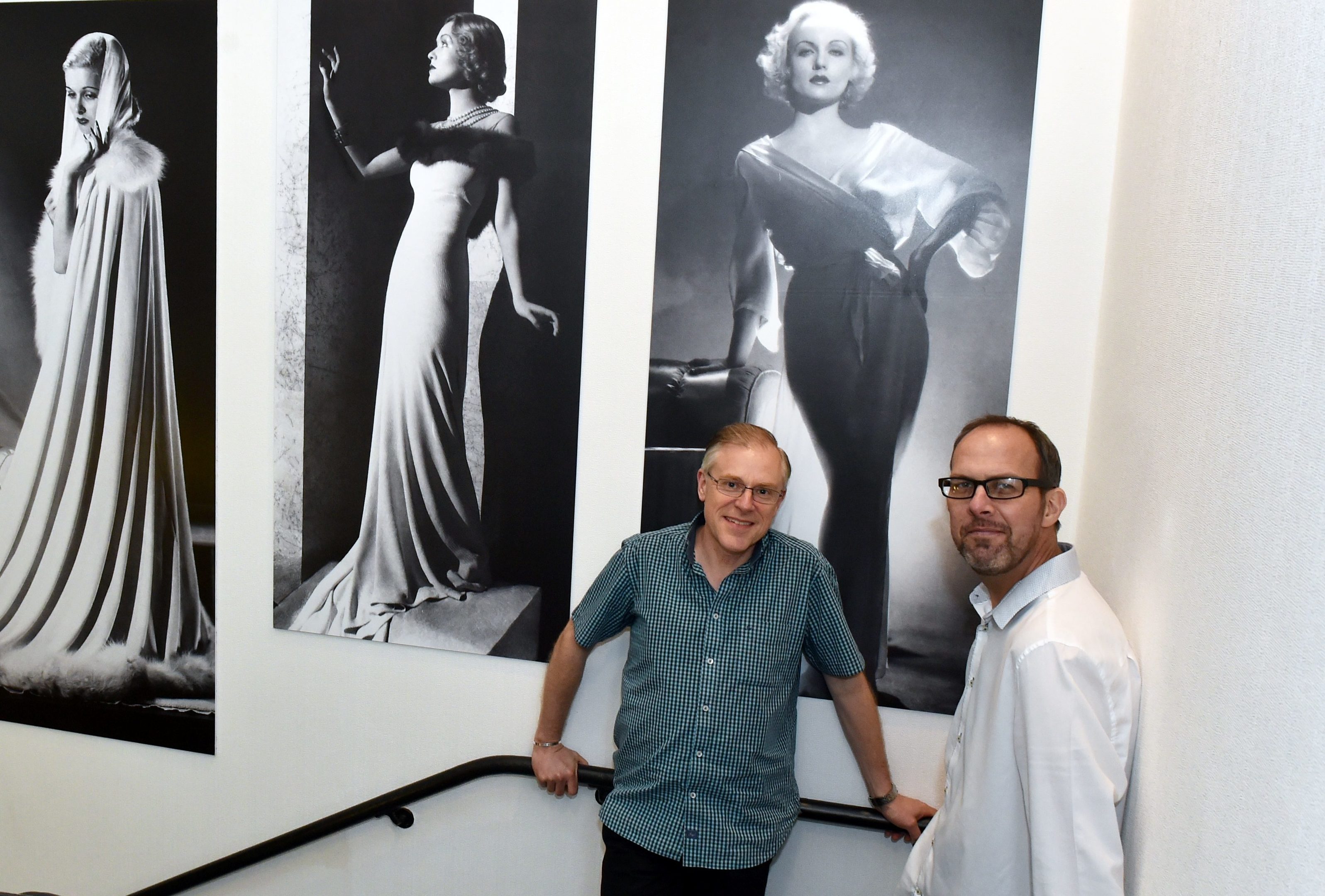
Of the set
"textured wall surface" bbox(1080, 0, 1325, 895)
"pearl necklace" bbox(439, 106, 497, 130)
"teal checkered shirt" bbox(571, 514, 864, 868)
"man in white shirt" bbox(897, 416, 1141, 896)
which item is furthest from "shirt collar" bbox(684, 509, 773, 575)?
"pearl necklace" bbox(439, 106, 497, 130)

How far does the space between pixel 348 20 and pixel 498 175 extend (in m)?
0.65

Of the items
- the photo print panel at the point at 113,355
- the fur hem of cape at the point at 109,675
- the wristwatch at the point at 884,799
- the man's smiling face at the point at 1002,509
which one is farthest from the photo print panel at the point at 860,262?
the fur hem of cape at the point at 109,675

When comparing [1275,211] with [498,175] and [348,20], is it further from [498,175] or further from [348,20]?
[348,20]

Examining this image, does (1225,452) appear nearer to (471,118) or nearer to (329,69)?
(471,118)

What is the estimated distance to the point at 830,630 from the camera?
215cm

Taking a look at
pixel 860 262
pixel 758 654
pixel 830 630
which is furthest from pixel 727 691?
pixel 860 262

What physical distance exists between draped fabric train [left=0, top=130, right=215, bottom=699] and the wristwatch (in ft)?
6.90

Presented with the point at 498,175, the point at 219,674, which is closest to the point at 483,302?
the point at 498,175

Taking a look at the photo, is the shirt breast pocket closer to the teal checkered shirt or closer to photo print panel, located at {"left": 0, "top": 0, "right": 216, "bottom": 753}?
the teal checkered shirt

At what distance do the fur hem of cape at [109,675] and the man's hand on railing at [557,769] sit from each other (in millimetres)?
1172

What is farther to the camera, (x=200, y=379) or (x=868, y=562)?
(x=200, y=379)

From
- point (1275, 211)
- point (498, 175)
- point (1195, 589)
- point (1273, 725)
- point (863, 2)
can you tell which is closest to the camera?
point (1273, 725)

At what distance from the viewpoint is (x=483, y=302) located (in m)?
2.43

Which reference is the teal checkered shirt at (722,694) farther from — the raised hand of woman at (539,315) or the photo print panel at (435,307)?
the raised hand of woman at (539,315)
